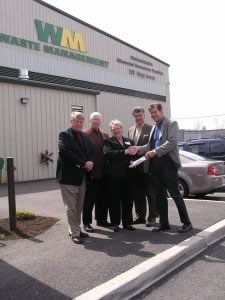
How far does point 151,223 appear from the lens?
24.1 ft

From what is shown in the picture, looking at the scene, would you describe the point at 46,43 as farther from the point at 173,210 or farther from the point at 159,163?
the point at 159,163

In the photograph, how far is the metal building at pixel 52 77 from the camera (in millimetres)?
15453

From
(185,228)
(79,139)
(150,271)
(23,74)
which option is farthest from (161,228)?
(23,74)

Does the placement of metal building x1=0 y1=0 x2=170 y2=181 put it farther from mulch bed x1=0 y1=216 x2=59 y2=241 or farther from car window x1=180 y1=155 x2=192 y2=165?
mulch bed x1=0 y1=216 x2=59 y2=241

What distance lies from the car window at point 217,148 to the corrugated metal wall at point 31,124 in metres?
6.08

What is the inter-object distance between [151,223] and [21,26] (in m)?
14.3

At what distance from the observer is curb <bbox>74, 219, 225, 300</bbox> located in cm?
430

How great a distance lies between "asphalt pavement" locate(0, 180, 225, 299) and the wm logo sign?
13841 mm

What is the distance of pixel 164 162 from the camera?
22.2ft

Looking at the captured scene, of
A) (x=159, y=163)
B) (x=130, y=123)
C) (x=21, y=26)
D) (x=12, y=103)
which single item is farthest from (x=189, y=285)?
(x=130, y=123)

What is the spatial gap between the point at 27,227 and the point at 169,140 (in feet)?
8.93

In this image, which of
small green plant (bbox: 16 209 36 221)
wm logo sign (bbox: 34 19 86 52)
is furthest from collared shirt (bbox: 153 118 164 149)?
wm logo sign (bbox: 34 19 86 52)

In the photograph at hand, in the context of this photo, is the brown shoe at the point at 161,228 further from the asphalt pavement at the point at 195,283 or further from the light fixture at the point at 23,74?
the light fixture at the point at 23,74

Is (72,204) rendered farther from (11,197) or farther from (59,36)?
(59,36)
